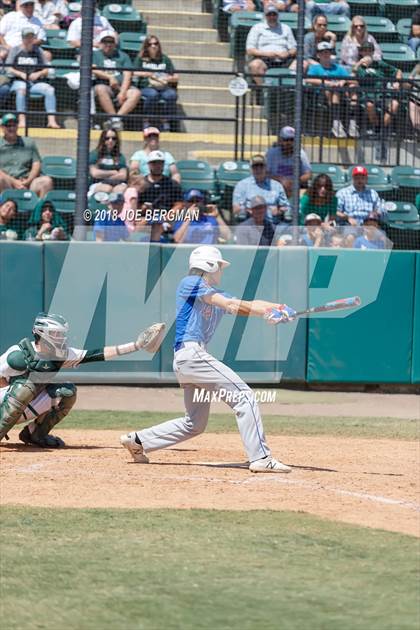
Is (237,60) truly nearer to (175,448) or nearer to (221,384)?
(175,448)

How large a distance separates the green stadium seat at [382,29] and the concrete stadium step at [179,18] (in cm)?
261

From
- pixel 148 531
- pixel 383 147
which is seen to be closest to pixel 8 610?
pixel 148 531

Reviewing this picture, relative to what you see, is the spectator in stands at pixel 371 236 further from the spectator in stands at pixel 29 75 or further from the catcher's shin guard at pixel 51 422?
the catcher's shin guard at pixel 51 422

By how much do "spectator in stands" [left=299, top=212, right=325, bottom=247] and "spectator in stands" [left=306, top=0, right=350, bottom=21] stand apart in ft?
16.2

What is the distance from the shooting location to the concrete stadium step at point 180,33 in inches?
731

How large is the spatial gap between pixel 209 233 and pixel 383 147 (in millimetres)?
3492

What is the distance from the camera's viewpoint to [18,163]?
1510 cm

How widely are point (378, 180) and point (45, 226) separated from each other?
4.84 metres

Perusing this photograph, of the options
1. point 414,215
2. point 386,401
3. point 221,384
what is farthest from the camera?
point 414,215

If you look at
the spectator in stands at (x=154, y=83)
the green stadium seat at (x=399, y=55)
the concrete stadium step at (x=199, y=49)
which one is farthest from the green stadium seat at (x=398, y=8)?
the spectator in stands at (x=154, y=83)

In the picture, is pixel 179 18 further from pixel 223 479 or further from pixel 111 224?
pixel 223 479

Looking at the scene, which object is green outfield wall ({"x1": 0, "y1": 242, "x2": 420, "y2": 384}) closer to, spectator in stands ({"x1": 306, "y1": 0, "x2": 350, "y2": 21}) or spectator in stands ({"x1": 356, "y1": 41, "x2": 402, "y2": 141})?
spectator in stands ({"x1": 356, "y1": 41, "x2": 402, "y2": 141})

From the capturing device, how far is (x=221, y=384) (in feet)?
30.2

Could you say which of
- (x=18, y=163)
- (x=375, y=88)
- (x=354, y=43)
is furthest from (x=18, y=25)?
(x=375, y=88)
